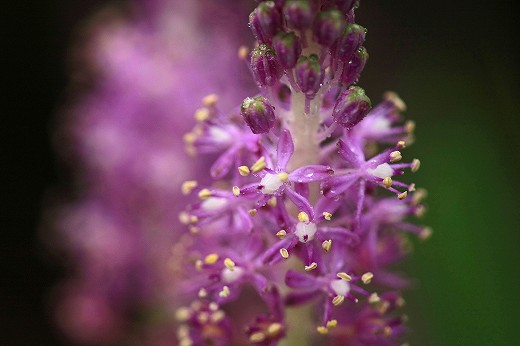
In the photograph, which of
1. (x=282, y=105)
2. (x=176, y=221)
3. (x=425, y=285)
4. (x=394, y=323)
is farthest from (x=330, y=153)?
(x=425, y=285)

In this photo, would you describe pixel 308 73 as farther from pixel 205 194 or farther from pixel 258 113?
pixel 205 194

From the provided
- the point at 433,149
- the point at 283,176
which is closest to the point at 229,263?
the point at 283,176

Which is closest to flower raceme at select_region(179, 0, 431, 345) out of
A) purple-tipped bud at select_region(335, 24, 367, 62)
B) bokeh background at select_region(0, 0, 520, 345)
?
purple-tipped bud at select_region(335, 24, 367, 62)

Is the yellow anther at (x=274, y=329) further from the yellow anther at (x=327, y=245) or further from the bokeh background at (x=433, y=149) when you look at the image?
the bokeh background at (x=433, y=149)

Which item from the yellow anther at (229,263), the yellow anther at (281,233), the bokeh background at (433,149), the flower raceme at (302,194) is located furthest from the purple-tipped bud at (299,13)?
the bokeh background at (433,149)

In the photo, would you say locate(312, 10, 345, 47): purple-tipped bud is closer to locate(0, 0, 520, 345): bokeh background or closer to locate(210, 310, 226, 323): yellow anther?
locate(210, 310, 226, 323): yellow anther
